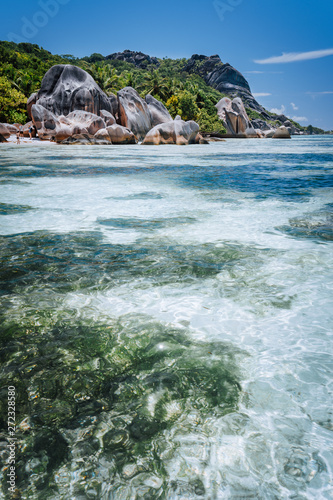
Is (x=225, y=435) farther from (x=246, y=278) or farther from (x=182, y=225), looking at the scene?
(x=182, y=225)

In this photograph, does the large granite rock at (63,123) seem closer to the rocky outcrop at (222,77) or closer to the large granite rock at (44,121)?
the large granite rock at (44,121)

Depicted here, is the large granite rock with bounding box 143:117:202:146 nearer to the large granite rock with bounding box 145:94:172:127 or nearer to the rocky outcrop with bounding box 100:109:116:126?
the rocky outcrop with bounding box 100:109:116:126

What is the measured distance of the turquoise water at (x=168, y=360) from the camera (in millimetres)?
1409

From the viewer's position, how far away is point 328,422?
1.65m

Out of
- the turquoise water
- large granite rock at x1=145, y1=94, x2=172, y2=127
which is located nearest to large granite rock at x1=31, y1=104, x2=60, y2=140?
large granite rock at x1=145, y1=94, x2=172, y2=127

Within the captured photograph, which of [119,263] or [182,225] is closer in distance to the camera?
[119,263]

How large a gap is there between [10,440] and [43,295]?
139 centimetres

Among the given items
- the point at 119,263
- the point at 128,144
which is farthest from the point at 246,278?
the point at 128,144

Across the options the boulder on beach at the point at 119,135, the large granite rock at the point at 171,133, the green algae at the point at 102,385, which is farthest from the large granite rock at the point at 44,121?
the green algae at the point at 102,385

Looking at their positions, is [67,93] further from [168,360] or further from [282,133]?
[168,360]

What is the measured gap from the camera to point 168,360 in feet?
6.84

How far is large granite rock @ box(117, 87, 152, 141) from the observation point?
108 feet

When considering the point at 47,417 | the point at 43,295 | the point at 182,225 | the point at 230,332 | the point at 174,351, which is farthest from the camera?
the point at 182,225

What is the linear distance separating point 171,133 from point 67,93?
11.1 m
